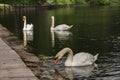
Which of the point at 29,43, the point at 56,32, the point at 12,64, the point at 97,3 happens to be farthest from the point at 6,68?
the point at 97,3

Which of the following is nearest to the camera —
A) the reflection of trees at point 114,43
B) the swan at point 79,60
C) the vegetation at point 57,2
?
the swan at point 79,60

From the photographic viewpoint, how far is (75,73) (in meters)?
18.1

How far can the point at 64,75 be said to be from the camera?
Result: 57.5 feet

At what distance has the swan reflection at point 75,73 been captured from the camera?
1711 cm

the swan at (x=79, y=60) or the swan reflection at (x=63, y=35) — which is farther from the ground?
the swan at (x=79, y=60)

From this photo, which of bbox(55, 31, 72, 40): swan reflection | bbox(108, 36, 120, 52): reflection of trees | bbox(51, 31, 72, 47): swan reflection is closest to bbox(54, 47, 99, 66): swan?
bbox(108, 36, 120, 52): reflection of trees

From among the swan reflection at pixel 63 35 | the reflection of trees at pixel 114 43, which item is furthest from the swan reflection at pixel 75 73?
the swan reflection at pixel 63 35

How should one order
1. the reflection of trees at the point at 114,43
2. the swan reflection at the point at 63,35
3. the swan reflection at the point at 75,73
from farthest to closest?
the swan reflection at the point at 63,35 < the reflection of trees at the point at 114,43 < the swan reflection at the point at 75,73

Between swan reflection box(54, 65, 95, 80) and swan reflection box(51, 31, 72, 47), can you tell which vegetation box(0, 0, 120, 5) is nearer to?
swan reflection box(51, 31, 72, 47)

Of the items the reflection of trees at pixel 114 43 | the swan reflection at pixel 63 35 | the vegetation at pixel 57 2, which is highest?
the reflection of trees at pixel 114 43

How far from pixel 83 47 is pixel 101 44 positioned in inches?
66.7

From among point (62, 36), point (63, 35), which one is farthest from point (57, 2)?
point (62, 36)

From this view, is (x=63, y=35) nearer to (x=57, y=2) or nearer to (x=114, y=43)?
(x=114, y=43)

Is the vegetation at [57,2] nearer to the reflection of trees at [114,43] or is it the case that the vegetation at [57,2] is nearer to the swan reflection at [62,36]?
the swan reflection at [62,36]
